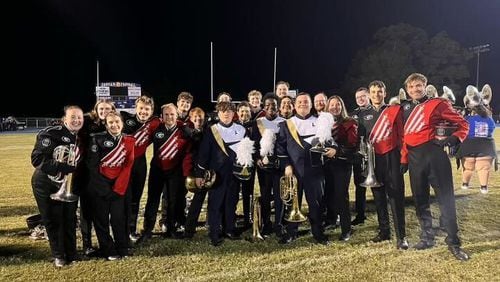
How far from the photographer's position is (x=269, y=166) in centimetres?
529

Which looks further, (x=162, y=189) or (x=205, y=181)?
(x=162, y=189)

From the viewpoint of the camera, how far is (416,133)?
4797 millimetres

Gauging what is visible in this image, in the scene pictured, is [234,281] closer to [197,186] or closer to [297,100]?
[197,186]

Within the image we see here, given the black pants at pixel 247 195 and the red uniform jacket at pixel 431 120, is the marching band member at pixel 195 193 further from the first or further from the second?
the red uniform jacket at pixel 431 120

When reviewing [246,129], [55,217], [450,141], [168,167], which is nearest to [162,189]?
[168,167]

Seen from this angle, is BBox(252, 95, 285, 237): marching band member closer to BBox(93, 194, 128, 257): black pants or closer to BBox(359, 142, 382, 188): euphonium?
BBox(359, 142, 382, 188): euphonium

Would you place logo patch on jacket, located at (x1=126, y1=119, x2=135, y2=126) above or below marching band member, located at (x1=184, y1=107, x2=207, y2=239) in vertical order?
above

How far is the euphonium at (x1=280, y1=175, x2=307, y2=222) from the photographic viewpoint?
16.7 ft

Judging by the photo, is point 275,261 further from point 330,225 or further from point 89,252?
point 89,252

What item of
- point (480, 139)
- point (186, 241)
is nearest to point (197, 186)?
point (186, 241)

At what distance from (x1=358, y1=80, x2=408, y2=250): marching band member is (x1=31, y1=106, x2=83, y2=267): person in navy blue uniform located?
3.14 meters

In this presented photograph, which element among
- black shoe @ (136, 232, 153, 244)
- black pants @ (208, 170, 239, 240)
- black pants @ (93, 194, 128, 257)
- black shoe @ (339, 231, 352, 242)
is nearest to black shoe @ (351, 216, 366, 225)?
black shoe @ (339, 231, 352, 242)

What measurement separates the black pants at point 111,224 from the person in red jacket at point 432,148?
3.09 m

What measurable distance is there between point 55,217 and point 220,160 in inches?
71.1
